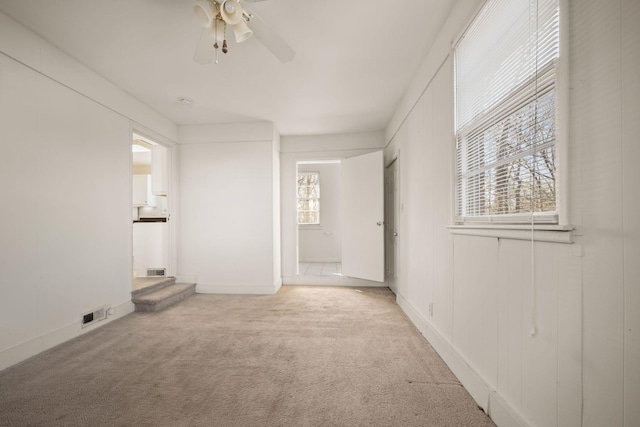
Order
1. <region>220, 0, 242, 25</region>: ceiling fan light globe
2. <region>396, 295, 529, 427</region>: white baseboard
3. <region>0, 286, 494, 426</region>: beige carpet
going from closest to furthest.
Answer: <region>396, 295, 529, 427</region>: white baseboard < <region>0, 286, 494, 426</region>: beige carpet < <region>220, 0, 242, 25</region>: ceiling fan light globe

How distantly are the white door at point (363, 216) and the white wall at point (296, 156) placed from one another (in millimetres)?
335

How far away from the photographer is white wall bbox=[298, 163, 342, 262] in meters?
7.01

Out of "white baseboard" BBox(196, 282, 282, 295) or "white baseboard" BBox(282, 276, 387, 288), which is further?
"white baseboard" BBox(282, 276, 387, 288)

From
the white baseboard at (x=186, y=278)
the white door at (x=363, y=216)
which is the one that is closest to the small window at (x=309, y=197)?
the white door at (x=363, y=216)

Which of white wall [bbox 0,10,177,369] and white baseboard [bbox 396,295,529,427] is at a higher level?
white wall [bbox 0,10,177,369]

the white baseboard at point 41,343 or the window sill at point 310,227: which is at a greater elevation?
the window sill at point 310,227

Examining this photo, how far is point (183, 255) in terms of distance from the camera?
4211 mm

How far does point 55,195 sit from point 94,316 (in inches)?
50.1

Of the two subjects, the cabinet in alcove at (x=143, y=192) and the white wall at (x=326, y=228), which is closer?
the cabinet in alcove at (x=143, y=192)

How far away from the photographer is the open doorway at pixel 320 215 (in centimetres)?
702

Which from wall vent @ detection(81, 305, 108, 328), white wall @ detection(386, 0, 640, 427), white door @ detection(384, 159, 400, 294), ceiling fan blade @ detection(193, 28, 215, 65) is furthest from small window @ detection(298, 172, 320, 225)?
white wall @ detection(386, 0, 640, 427)

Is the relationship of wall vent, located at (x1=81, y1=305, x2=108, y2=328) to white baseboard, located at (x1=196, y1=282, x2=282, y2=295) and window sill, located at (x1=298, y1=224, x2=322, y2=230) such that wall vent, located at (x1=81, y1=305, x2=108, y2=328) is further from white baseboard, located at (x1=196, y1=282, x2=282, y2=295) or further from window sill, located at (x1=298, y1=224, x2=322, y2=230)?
window sill, located at (x1=298, y1=224, x2=322, y2=230)

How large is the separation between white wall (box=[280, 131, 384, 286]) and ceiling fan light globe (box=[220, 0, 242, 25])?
3.08m

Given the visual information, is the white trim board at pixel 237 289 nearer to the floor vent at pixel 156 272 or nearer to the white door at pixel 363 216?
the floor vent at pixel 156 272
